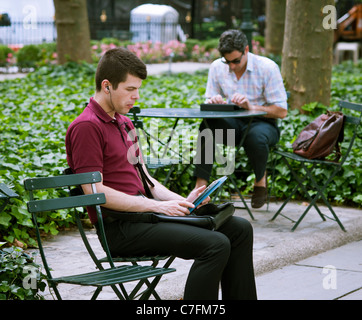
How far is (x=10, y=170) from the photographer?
247 inches

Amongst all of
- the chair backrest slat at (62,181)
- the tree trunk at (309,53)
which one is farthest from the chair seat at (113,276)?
the tree trunk at (309,53)

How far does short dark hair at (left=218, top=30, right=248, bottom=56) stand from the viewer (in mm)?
6484

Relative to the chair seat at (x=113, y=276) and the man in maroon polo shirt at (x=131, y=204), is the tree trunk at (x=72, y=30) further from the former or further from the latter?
the chair seat at (x=113, y=276)

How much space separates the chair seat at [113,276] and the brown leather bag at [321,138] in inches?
126

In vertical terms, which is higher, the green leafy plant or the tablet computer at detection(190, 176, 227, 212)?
the tablet computer at detection(190, 176, 227, 212)

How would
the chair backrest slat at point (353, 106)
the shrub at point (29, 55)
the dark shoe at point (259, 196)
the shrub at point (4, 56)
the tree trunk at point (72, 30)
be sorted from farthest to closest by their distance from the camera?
the shrub at point (4, 56), the shrub at point (29, 55), the tree trunk at point (72, 30), the dark shoe at point (259, 196), the chair backrest slat at point (353, 106)

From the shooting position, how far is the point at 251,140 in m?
6.47

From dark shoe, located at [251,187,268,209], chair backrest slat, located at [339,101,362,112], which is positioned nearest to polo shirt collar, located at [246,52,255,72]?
chair backrest slat, located at [339,101,362,112]

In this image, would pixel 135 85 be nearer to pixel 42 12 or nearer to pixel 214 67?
pixel 214 67

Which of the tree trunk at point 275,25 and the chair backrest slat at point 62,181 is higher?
the tree trunk at point 275,25

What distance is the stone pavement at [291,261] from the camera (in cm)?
471

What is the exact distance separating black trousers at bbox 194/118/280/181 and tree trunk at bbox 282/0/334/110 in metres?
2.61

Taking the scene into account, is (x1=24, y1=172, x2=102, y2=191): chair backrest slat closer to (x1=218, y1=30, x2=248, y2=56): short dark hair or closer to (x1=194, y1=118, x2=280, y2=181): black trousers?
(x1=194, y1=118, x2=280, y2=181): black trousers

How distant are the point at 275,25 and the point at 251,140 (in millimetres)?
10743
